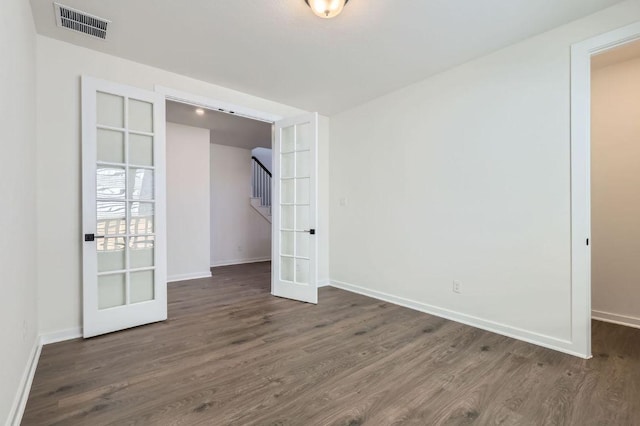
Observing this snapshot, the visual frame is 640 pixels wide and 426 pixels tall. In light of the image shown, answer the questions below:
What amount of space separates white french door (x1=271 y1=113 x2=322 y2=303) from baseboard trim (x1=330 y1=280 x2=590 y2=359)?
37.7 inches

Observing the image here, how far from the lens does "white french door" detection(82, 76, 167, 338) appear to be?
9.16 ft

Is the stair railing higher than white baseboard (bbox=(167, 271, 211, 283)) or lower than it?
higher

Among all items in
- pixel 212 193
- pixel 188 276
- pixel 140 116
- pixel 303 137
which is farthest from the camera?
pixel 212 193

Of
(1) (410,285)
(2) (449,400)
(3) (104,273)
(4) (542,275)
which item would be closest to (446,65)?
(4) (542,275)

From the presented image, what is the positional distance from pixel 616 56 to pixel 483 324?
302cm

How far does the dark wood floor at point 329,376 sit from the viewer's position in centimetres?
172

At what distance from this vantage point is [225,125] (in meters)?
5.21

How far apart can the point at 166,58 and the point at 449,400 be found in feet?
12.4

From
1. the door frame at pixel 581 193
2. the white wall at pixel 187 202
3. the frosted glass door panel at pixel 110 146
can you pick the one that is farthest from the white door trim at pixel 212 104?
the door frame at pixel 581 193

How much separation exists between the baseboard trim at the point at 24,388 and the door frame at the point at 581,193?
3.79 m

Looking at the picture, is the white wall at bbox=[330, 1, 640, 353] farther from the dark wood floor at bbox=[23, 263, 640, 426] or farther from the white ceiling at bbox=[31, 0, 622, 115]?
the dark wood floor at bbox=[23, 263, 640, 426]

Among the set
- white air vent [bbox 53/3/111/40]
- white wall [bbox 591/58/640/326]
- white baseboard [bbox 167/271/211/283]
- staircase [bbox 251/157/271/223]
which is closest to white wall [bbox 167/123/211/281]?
white baseboard [bbox 167/271/211/283]

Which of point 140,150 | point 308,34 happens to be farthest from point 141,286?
point 308,34

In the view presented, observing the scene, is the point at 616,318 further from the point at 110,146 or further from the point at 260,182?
the point at 260,182
